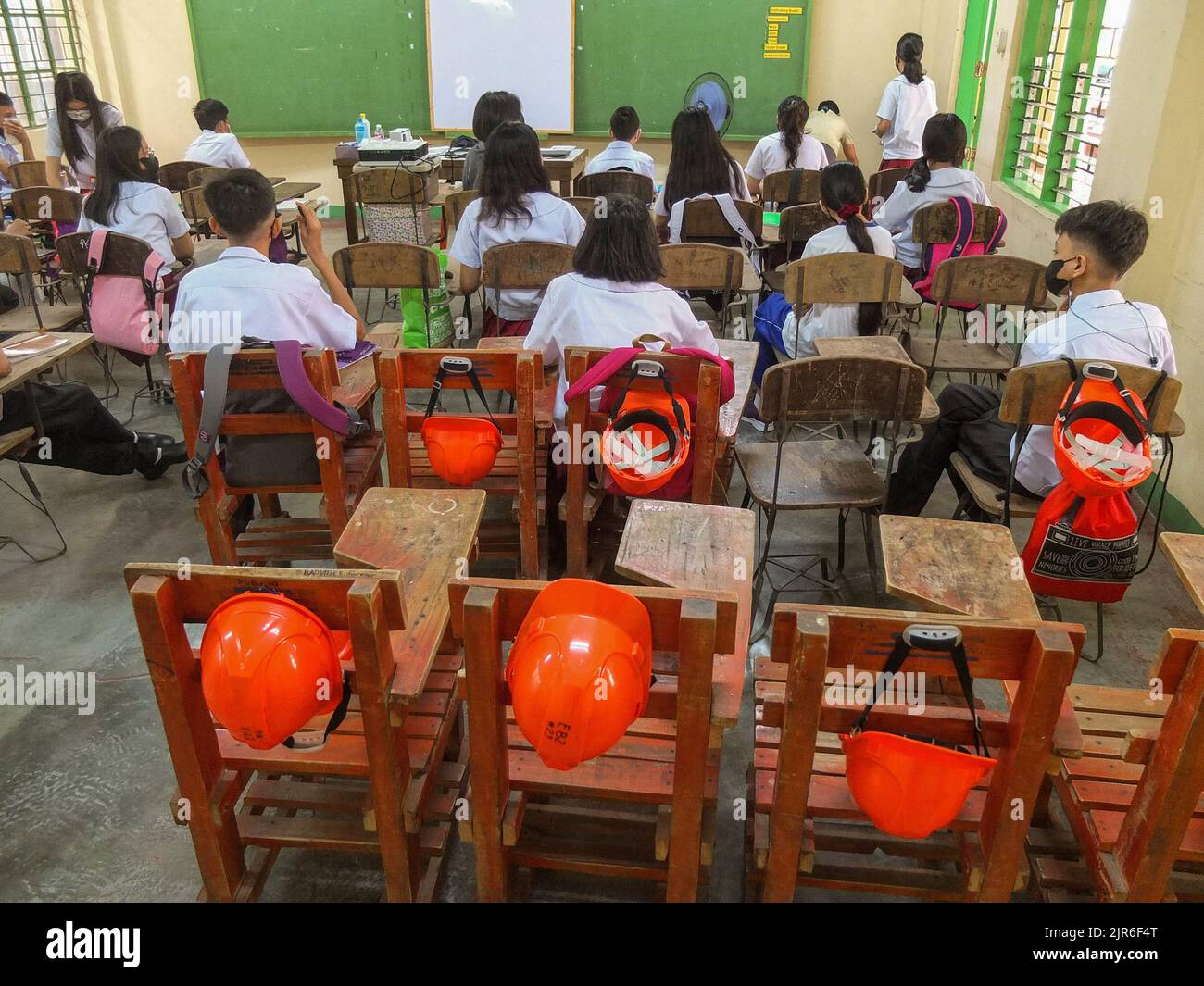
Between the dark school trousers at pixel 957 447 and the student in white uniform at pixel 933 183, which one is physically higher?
the student in white uniform at pixel 933 183

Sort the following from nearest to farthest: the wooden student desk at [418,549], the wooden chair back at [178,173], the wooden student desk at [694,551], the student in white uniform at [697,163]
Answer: the wooden student desk at [418,549] → the wooden student desk at [694,551] → the student in white uniform at [697,163] → the wooden chair back at [178,173]

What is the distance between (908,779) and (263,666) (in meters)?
1.00

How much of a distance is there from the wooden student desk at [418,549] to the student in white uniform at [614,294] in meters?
0.67

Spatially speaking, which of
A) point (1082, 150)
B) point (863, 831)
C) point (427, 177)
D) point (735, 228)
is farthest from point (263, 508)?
point (1082, 150)

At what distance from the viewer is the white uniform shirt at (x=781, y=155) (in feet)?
18.6

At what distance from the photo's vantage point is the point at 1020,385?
95.0 inches

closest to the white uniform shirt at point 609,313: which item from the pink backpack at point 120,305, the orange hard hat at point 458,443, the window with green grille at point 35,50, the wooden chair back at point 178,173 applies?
the orange hard hat at point 458,443

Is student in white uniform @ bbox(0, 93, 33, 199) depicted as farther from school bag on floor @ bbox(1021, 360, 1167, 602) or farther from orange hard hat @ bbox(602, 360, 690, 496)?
school bag on floor @ bbox(1021, 360, 1167, 602)

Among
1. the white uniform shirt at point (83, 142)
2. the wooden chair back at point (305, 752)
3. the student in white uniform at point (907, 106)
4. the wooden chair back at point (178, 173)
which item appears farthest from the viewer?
the student in white uniform at point (907, 106)

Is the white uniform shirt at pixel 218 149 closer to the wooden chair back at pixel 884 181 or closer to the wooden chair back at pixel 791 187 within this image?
the wooden chair back at pixel 791 187

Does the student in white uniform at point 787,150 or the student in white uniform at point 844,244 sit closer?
the student in white uniform at point 844,244

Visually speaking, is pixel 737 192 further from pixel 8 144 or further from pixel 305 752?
pixel 8 144
